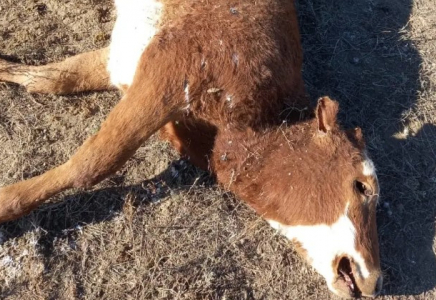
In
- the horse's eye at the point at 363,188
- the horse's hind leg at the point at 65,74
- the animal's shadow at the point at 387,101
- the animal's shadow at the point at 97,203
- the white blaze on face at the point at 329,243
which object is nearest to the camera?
the white blaze on face at the point at 329,243

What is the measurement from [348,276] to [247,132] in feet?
3.83

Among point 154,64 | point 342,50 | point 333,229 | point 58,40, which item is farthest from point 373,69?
point 58,40

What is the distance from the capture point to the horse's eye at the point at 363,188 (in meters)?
3.23

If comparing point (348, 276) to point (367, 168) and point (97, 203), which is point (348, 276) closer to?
point (367, 168)

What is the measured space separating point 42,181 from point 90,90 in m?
0.96

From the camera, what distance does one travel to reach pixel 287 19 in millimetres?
3566

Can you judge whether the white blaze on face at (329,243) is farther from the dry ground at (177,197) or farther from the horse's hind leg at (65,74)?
the horse's hind leg at (65,74)

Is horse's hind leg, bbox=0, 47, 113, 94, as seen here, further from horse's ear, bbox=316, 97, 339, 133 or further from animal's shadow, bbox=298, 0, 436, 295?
animal's shadow, bbox=298, 0, 436, 295

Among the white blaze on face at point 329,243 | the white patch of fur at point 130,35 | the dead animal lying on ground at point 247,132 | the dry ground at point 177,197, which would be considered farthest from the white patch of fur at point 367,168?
the white patch of fur at point 130,35

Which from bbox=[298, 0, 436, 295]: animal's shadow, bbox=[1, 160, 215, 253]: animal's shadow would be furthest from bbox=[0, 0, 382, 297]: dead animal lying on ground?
bbox=[298, 0, 436, 295]: animal's shadow

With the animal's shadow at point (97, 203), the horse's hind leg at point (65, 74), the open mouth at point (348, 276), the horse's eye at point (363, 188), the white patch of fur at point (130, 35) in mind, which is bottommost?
the open mouth at point (348, 276)

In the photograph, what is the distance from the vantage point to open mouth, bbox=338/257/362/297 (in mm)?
3229

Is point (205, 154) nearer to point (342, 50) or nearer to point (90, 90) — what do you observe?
point (90, 90)

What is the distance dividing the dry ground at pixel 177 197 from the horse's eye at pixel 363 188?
934 mm
